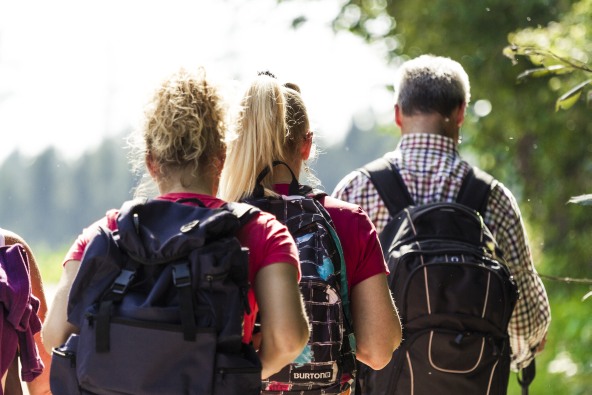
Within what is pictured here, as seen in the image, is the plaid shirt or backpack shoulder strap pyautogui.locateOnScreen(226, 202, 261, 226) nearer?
backpack shoulder strap pyautogui.locateOnScreen(226, 202, 261, 226)

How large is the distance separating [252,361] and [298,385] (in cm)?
64

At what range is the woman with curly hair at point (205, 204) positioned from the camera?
290 centimetres

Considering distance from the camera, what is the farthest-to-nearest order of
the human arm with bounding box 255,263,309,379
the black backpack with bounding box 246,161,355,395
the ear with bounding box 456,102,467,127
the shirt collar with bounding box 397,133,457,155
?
the ear with bounding box 456,102,467,127, the shirt collar with bounding box 397,133,457,155, the black backpack with bounding box 246,161,355,395, the human arm with bounding box 255,263,309,379

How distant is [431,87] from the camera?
4.93m

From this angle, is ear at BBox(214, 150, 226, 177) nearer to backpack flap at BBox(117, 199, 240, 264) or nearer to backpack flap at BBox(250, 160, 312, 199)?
backpack flap at BBox(117, 199, 240, 264)

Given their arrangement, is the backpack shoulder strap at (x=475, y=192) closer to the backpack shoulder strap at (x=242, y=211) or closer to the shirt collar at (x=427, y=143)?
the shirt collar at (x=427, y=143)

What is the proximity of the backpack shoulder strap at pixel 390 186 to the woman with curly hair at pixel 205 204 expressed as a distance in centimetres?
170

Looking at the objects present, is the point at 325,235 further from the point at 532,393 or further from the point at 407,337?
the point at 532,393

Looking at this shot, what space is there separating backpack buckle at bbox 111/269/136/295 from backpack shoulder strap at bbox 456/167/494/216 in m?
2.17

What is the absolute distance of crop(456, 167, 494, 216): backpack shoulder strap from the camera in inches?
184

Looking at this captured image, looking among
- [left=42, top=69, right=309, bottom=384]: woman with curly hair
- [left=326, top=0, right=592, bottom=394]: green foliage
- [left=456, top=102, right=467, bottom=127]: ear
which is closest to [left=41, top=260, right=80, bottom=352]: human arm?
[left=42, top=69, right=309, bottom=384]: woman with curly hair

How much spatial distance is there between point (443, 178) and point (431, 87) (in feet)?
1.45

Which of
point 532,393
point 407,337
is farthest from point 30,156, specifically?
point 407,337

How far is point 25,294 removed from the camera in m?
3.37
